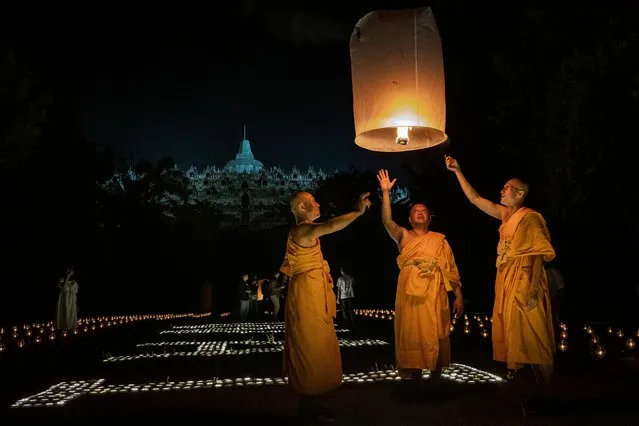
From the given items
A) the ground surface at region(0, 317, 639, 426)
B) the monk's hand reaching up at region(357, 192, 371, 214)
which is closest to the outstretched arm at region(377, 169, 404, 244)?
the monk's hand reaching up at region(357, 192, 371, 214)

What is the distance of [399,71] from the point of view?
5738mm

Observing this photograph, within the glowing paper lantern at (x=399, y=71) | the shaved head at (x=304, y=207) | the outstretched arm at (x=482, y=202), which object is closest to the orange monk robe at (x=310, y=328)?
the shaved head at (x=304, y=207)

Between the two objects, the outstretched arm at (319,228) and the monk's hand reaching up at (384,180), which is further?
the monk's hand reaching up at (384,180)

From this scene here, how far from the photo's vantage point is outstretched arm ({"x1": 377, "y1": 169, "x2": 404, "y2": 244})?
706cm

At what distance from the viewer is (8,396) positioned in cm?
774

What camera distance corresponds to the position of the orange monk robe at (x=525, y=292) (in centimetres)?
620

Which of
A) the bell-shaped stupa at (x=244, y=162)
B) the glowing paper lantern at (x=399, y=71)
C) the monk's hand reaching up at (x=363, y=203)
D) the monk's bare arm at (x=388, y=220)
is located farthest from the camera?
the bell-shaped stupa at (x=244, y=162)

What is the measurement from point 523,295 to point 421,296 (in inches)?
46.1

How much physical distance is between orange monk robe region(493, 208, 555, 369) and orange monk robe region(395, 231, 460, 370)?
0.72 m

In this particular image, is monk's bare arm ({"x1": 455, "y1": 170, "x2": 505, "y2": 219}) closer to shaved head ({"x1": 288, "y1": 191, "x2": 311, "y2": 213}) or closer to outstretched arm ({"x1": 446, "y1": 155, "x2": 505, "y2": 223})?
outstretched arm ({"x1": 446, "y1": 155, "x2": 505, "y2": 223})

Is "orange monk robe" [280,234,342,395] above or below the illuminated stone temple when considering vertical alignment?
below

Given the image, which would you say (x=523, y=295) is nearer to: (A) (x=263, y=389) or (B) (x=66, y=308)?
(A) (x=263, y=389)

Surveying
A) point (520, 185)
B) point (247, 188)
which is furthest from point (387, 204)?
point (247, 188)

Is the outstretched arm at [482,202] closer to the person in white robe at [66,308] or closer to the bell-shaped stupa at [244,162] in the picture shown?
the person in white robe at [66,308]
